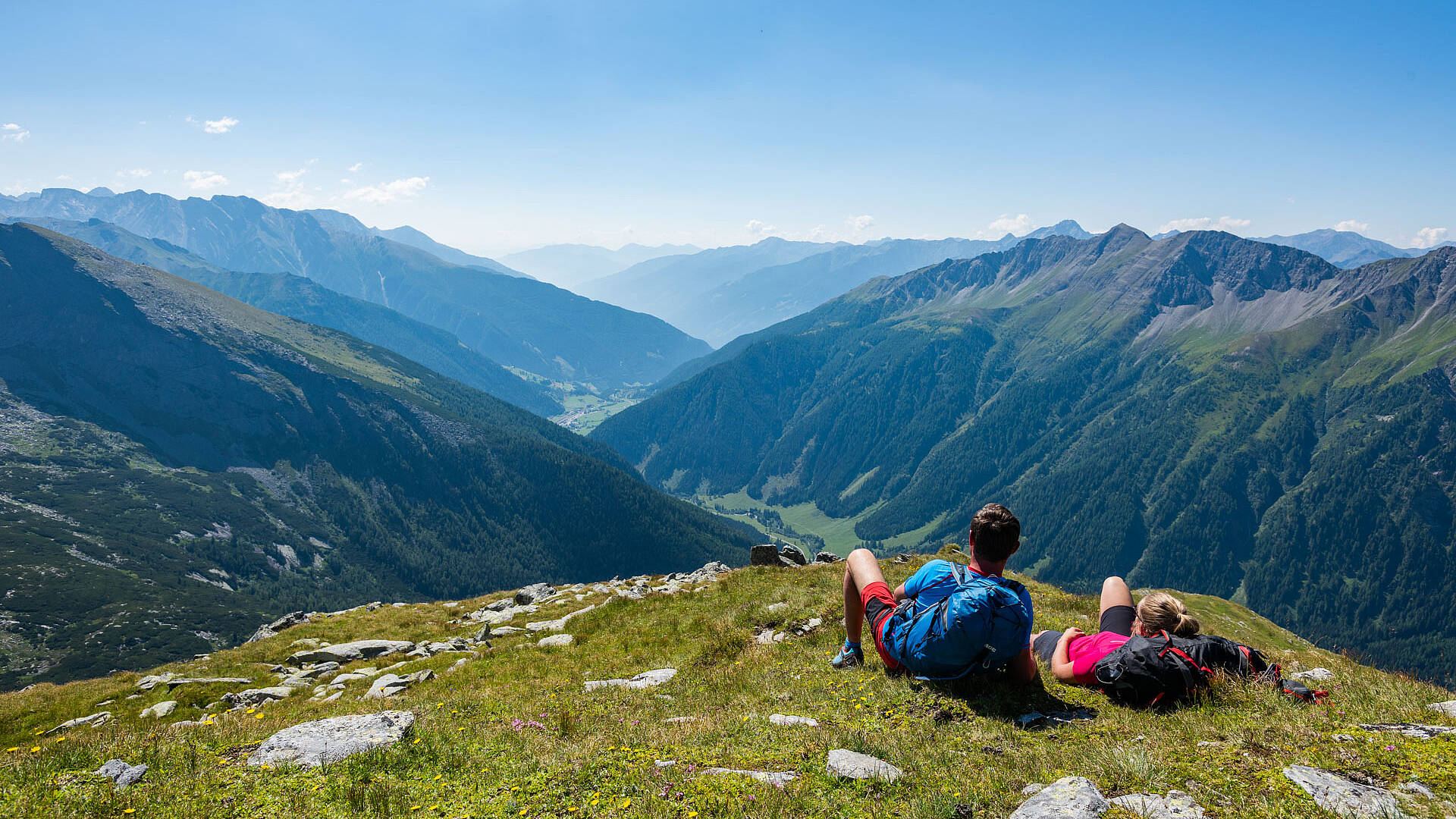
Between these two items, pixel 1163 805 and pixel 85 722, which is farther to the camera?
pixel 85 722

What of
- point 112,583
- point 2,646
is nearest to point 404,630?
point 2,646

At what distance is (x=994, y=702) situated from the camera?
32.4 feet

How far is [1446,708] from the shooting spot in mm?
8086

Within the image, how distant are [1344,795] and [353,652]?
85.9ft

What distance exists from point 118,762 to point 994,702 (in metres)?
13.2

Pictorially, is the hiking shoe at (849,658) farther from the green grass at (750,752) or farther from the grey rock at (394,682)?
the grey rock at (394,682)

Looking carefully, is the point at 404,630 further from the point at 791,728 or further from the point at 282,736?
the point at 791,728

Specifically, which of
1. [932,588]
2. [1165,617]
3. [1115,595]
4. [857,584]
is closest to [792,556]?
[857,584]

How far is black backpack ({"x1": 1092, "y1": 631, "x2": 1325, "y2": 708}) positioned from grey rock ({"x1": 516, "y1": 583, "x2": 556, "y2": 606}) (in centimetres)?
2692

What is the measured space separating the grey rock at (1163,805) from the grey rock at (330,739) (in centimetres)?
989

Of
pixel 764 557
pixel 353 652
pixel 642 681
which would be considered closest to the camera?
pixel 642 681

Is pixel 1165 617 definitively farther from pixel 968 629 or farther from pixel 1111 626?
pixel 968 629

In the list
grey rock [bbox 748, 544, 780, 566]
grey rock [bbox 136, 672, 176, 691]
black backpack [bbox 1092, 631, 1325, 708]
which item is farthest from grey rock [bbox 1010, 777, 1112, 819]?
grey rock [bbox 136, 672, 176, 691]

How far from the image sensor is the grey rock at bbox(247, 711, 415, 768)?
9125mm
